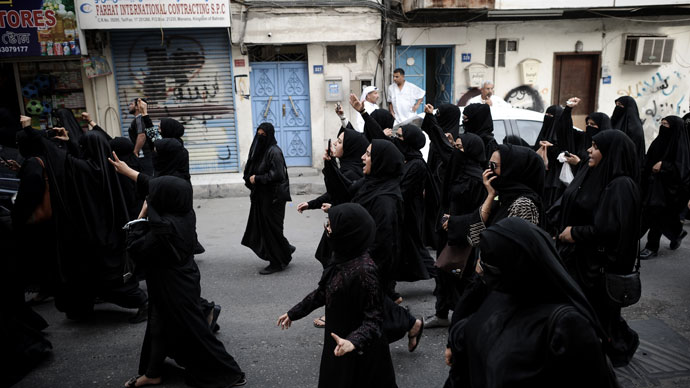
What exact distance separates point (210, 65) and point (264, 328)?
7.43m

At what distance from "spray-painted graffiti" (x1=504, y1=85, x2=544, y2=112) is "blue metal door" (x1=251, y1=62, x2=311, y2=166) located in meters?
4.62

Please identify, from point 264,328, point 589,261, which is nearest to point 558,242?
point 589,261

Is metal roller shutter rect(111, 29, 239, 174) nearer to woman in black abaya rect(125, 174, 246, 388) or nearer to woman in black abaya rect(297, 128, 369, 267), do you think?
woman in black abaya rect(297, 128, 369, 267)

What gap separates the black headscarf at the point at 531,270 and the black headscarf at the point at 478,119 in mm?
4617

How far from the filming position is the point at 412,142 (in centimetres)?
536

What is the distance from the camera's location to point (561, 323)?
6.02ft

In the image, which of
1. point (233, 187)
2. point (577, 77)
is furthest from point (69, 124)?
point (577, 77)

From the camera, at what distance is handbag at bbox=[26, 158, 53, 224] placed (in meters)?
4.71

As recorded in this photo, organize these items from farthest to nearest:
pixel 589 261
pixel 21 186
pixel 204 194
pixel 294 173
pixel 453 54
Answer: pixel 453 54
pixel 294 173
pixel 204 194
pixel 21 186
pixel 589 261

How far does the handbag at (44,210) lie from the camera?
4.71 metres

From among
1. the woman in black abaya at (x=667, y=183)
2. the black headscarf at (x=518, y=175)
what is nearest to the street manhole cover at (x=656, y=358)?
the black headscarf at (x=518, y=175)

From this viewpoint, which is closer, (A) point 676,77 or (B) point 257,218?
(B) point 257,218

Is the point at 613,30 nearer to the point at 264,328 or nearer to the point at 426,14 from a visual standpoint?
the point at 426,14

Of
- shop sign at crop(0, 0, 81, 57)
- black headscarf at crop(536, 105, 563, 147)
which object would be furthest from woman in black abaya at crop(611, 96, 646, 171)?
shop sign at crop(0, 0, 81, 57)
